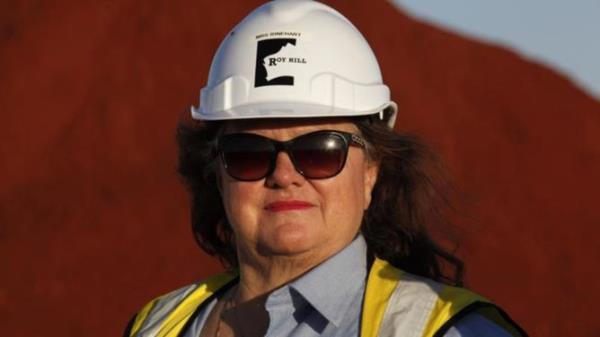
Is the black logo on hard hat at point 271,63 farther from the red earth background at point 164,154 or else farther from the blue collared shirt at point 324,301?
the red earth background at point 164,154

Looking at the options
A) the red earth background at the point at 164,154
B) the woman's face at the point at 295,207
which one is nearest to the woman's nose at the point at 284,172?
the woman's face at the point at 295,207

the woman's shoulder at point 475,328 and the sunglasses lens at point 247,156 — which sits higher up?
the sunglasses lens at point 247,156

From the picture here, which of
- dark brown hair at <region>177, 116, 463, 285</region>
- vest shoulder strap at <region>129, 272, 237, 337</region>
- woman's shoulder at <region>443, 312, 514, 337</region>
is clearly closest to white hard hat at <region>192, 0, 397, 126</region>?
dark brown hair at <region>177, 116, 463, 285</region>

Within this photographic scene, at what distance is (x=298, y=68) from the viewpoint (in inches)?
158

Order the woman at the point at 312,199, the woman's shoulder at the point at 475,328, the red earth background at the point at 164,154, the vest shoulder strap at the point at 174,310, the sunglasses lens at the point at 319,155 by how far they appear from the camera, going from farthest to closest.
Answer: the red earth background at the point at 164,154 → the vest shoulder strap at the point at 174,310 → the sunglasses lens at the point at 319,155 → the woman at the point at 312,199 → the woman's shoulder at the point at 475,328

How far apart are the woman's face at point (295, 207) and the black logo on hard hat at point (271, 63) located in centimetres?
20

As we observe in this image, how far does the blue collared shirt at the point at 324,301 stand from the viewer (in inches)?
143

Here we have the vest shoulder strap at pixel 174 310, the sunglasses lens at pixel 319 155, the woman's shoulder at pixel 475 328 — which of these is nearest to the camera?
the woman's shoulder at pixel 475 328

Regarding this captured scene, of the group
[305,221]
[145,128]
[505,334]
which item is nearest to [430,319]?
[505,334]

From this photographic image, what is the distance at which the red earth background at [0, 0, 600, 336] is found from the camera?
18672 mm

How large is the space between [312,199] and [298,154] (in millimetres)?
140

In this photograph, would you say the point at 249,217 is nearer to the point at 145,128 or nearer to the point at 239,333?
the point at 239,333

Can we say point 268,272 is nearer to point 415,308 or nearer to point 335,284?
point 335,284

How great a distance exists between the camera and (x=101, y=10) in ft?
97.5
